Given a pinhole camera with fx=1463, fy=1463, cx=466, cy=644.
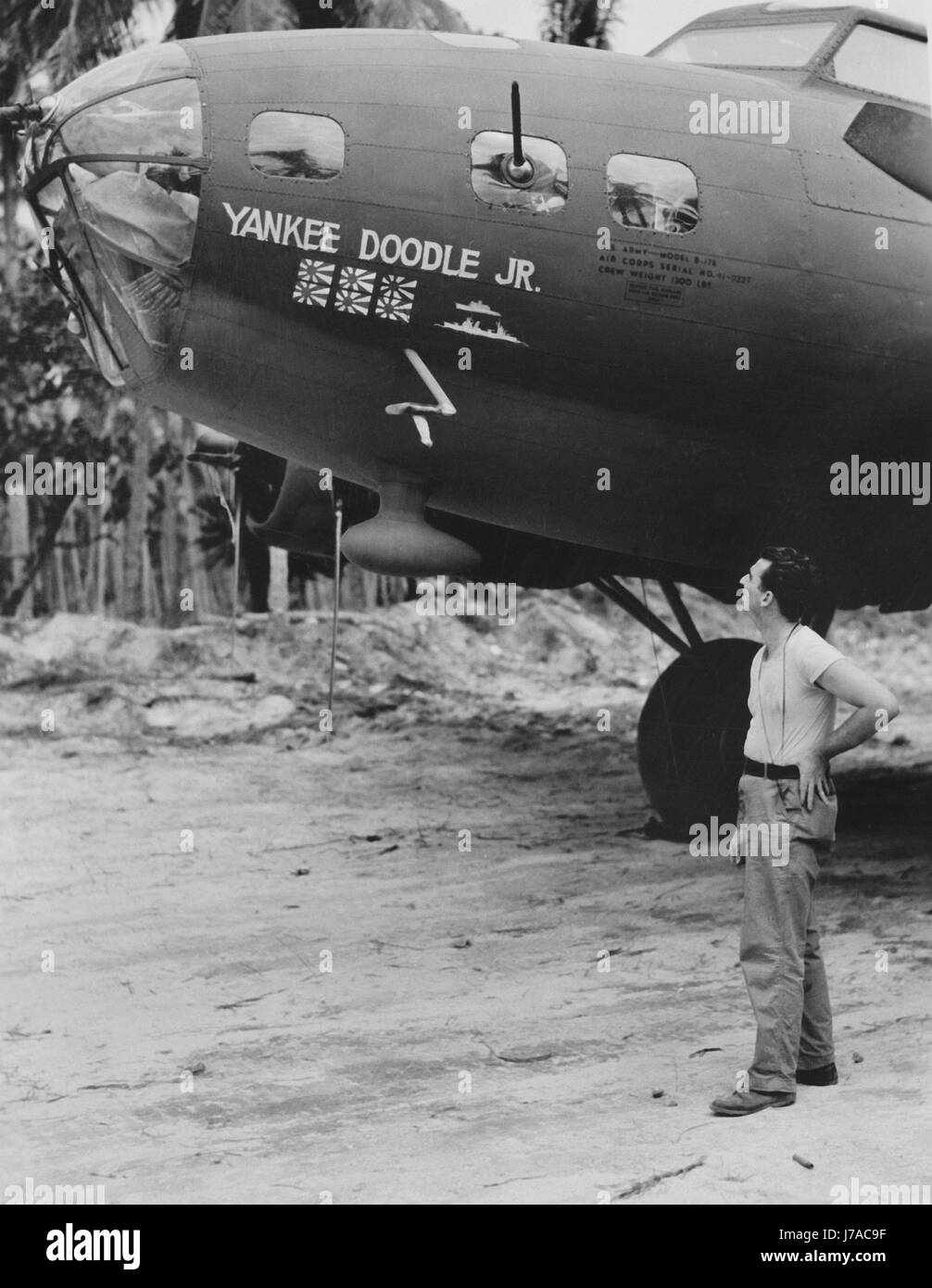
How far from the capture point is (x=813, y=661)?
15.0ft

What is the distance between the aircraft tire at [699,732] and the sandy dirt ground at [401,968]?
0.38m

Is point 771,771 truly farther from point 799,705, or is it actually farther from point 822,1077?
point 822,1077

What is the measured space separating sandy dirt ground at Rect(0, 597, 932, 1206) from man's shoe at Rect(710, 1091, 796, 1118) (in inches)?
1.8

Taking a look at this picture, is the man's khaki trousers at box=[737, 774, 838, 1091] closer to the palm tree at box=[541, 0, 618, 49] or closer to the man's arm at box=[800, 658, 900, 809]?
the man's arm at box=[800, 658, 900, 809]

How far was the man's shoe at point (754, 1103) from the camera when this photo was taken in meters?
4.51

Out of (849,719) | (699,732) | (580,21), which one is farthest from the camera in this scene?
(580,21)

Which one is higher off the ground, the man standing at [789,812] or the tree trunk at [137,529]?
the tree trunk at [137,529]

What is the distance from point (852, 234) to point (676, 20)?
6.98 ft

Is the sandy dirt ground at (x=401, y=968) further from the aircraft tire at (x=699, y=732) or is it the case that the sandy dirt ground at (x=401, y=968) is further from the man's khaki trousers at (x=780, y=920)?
the aircraft tire at (x=699, y=732)

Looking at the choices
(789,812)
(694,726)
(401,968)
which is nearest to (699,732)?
(694,726)

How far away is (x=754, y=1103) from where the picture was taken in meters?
4.52

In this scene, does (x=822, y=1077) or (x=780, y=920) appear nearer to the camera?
(x=780, y=920)

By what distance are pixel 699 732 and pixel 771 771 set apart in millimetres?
4335

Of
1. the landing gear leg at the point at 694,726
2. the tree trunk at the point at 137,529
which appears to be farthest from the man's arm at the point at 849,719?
the tree trunk at the point at 137,529
